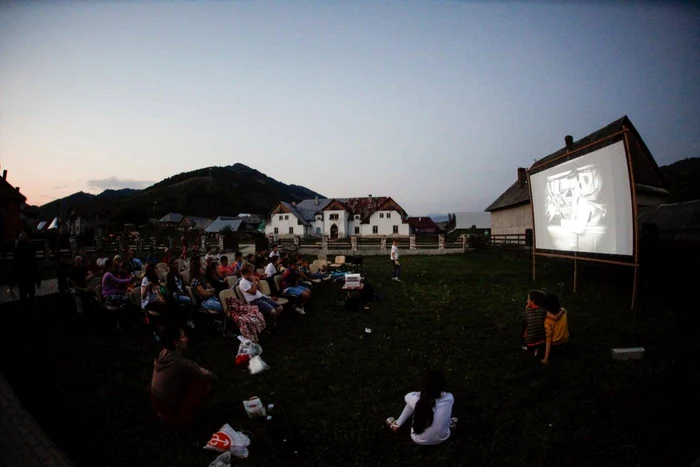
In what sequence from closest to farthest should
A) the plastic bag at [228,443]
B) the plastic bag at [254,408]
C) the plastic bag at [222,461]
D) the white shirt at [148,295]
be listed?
the plastic bag at [222,461] → the plastic bag at [228,443] → the plastic bag at [254,408] → the white shirt at [148,295]

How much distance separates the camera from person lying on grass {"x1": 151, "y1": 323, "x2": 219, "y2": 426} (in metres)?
4.12

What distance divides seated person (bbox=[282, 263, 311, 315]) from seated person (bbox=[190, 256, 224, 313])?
2.20 meters

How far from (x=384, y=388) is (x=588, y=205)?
27.1ft

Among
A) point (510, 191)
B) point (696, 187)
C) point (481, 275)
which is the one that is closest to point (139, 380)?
point (481, 275)

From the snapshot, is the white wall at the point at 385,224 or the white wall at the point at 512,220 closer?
the white wall at the point at 512,220

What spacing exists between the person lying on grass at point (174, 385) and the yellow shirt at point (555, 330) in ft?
17.8

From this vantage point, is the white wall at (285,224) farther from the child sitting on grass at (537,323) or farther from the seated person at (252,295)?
the child sitting on grass at (537,323)

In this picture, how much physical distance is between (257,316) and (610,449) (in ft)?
19.5

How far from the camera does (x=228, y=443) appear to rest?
3734 mm

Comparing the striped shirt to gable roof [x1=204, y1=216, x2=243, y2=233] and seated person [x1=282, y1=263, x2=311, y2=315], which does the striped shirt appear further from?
gable roof [x1=204, y1=216, x2=243, y2=233]

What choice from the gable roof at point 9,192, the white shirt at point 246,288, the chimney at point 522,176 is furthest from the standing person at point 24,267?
the chimney at point 522,176

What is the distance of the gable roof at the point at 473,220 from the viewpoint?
215 ft

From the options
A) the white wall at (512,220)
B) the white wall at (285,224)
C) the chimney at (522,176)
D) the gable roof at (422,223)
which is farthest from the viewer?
the gable roof at (422,223)

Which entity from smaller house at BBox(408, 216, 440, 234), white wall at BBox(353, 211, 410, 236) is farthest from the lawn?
smaller house at BBox(408, 216, 440, 234)
